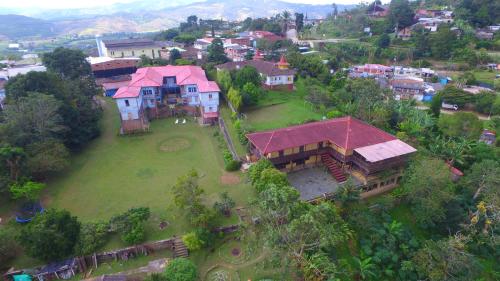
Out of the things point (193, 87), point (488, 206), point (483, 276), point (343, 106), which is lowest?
point (483, 276)

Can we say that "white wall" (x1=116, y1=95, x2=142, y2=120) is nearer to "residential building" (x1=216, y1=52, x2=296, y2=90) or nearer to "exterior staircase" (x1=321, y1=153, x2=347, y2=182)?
"residential building" (x1=216, y1=52, x2=296, y2=90)

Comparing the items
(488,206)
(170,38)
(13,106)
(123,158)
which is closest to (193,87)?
(123,158)

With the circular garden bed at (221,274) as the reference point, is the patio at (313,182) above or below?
above

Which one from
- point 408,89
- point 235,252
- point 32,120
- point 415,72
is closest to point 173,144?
point 32,120

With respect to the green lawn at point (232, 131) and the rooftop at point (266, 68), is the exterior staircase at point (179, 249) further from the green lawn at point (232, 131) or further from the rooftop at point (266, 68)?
the rooftop at point (266, 68)

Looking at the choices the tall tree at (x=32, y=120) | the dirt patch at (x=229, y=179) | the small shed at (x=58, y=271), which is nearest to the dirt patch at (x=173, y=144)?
the dirt patch at (x=229, y=179)

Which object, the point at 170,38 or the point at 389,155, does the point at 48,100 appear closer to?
the point at 389,155

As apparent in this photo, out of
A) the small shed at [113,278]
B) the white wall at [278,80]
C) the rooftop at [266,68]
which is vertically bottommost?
the small shed at [113,278]
